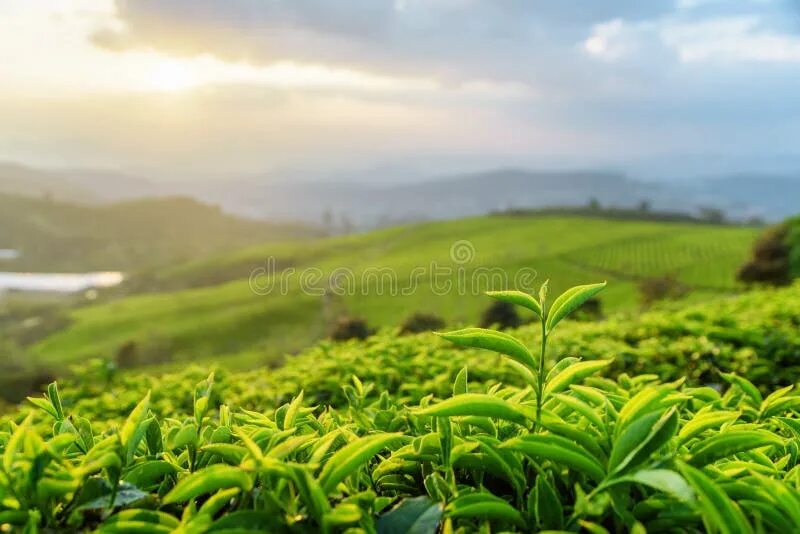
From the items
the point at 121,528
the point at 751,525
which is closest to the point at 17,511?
the point at 121,528

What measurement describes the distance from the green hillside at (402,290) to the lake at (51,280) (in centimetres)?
7443

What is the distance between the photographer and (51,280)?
173000 mm

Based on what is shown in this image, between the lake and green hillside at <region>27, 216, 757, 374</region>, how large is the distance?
244 ft

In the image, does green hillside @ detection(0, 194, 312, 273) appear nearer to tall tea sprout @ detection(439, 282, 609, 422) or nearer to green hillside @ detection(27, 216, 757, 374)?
green hillside @ detection(27, 216, 757, 374)

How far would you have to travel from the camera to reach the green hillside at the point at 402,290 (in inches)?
2623

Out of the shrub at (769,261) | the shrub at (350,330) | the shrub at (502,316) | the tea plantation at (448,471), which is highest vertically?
the tea plantation at (448,471)

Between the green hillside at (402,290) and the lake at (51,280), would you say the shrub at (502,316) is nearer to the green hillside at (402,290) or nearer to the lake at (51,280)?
the green hillside at (402,290)

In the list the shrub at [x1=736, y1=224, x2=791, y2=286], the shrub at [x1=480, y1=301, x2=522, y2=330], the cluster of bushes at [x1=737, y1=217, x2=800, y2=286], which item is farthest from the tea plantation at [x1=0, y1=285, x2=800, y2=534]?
the shrub at [x1=736, y1=224, x2=791, y2=286]

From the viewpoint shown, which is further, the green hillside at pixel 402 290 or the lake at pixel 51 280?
the lake at pixel 51 280

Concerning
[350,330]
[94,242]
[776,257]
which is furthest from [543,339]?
[94,242]

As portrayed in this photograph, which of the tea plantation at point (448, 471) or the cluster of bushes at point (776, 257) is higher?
the tea plantation at point (448, 471)

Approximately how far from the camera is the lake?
15775cm

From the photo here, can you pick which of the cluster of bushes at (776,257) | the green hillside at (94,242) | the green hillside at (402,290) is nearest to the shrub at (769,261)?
the cluster of bushes at (776,257)

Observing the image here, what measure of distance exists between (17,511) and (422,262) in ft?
289
